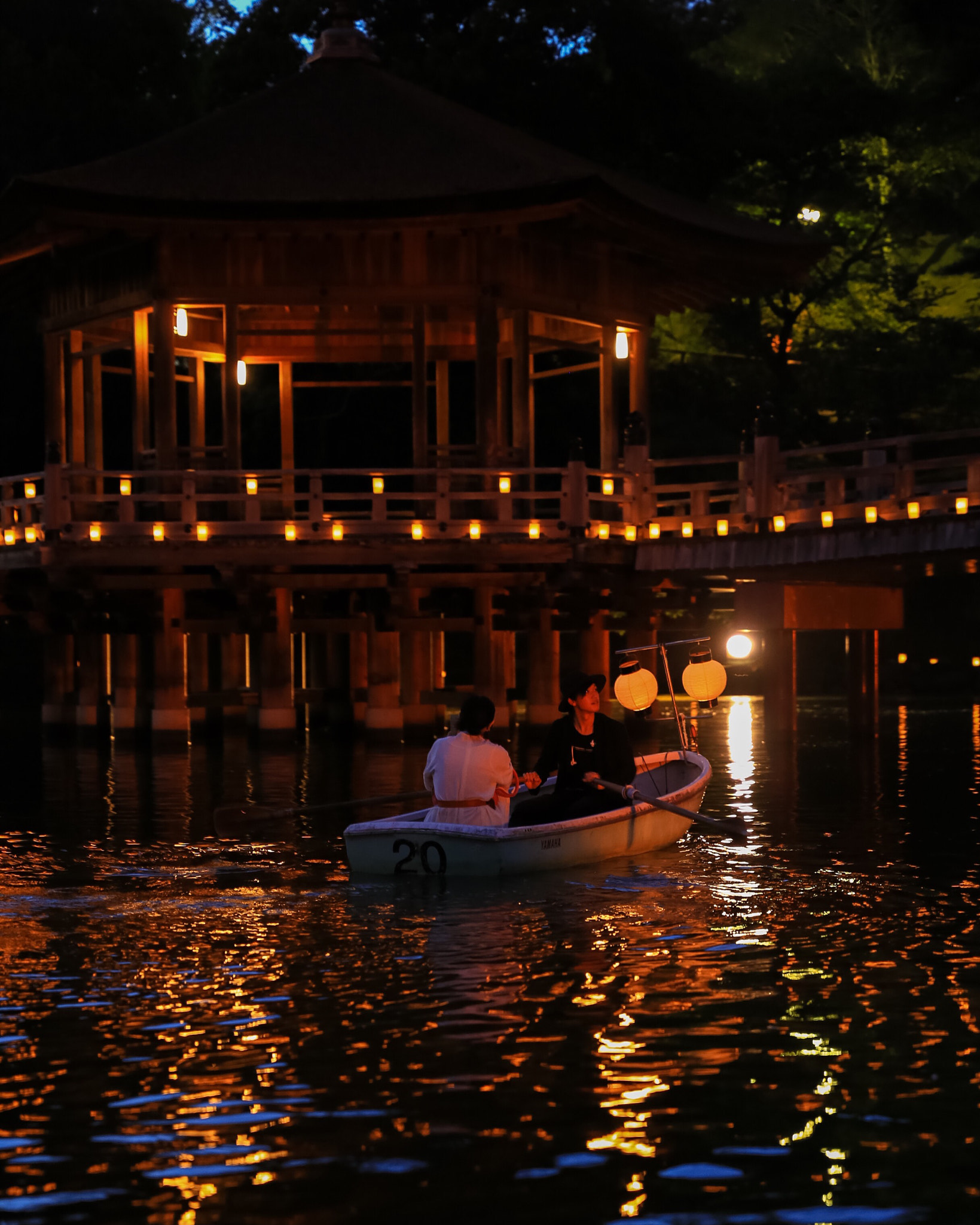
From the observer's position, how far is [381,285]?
26844 mm

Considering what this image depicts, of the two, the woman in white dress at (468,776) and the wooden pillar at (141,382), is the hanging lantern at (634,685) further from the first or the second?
the wooden pillar at (141,382)

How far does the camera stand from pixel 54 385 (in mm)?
29656

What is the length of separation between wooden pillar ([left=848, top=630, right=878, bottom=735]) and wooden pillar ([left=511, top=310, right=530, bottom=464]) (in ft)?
18.5

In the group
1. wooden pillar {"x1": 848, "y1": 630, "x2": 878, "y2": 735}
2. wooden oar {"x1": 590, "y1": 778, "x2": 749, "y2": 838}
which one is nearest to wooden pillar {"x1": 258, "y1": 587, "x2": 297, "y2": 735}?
wooden pillar {"x1": 848, "y1": 630, "x2": 878, "y2": 735}

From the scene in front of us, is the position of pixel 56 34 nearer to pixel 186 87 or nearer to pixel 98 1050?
pixel 186 87

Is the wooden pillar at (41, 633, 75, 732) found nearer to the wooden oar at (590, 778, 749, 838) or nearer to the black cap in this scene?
the wooden oar at (590, 778, 749, 838)

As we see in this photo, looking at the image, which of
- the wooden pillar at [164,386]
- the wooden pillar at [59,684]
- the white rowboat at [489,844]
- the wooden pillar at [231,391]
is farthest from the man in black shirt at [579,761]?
the wooden pillar at [59,684]

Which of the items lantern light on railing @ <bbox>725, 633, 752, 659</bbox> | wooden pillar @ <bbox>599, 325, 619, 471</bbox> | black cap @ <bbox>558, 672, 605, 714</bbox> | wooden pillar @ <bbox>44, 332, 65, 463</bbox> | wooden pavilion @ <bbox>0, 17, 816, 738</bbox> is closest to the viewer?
black cap @ <bbox>558, 672, 605, 714</bbox>

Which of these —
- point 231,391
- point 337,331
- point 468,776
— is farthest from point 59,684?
point 468,776

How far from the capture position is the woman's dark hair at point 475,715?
12695mm

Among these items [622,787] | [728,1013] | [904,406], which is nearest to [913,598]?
[904,406]

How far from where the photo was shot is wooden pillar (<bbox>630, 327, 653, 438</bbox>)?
29.2 meters

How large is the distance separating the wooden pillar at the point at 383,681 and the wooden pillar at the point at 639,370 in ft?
18.5

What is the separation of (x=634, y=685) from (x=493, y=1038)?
795 cm
